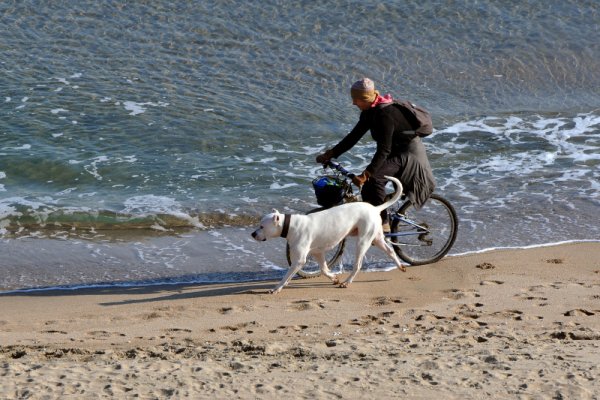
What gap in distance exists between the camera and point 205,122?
44.2 ft

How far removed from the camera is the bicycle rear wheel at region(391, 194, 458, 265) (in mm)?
8445

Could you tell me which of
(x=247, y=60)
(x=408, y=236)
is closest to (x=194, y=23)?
(x=247, y=60)

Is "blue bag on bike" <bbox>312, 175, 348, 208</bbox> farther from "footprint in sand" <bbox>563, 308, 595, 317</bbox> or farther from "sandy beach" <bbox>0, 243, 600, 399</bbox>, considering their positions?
"footprint in sand" <bbox>563, 308, 595, 317</bbox>

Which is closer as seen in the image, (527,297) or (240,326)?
(240,326)

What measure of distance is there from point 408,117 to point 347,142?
0.56 m

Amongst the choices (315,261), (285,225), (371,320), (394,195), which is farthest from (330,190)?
(371,320)

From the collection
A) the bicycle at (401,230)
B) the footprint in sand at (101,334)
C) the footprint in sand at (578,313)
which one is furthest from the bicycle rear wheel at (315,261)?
the footprint in sand at (578,313)

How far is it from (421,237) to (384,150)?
1234 millimetres

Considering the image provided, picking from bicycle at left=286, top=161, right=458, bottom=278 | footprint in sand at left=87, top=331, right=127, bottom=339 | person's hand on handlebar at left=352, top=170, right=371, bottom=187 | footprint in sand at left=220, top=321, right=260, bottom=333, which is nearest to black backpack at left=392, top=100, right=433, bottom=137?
person's hand on handlebar at left=352, top=170, right=371, bottom=187

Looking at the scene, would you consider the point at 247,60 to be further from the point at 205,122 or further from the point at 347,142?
the point at 347,142

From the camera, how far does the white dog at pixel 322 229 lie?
7.45m

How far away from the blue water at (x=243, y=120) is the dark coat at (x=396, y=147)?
137cm

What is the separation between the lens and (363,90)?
7512 millimetres

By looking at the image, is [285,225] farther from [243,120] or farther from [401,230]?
[243,120]
